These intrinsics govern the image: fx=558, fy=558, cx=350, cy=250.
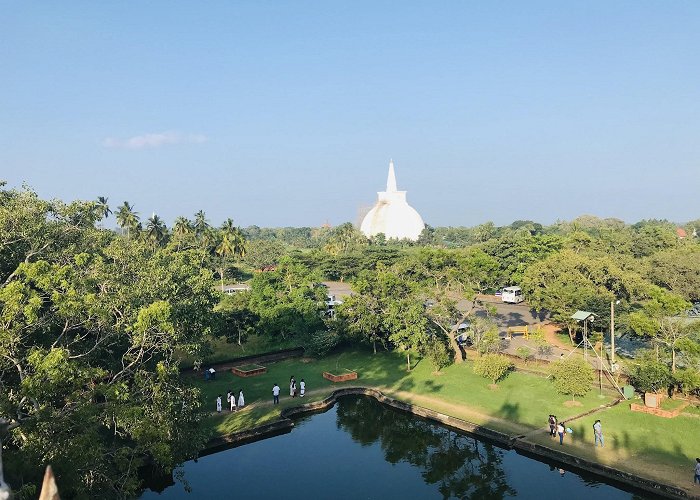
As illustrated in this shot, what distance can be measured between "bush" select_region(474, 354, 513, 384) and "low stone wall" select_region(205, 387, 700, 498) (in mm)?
4230

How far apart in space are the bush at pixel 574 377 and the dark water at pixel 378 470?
4971 millimetres

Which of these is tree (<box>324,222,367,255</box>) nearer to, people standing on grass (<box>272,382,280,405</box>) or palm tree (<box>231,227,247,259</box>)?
palm tree (<box>231,227,247,259</box>)

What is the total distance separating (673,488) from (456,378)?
12935 millimetres

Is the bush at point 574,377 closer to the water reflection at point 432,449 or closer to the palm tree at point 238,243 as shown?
the water reflection at point 432,449

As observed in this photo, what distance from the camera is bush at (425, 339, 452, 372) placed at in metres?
30.4

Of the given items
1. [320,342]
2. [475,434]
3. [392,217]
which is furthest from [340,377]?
[392,217]

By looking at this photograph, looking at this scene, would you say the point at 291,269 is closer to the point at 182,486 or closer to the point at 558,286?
the point at 558,286

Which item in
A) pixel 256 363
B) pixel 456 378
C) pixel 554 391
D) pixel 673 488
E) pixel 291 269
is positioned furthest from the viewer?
pixel 291 269

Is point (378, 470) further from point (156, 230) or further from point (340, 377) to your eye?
point (156, 230)

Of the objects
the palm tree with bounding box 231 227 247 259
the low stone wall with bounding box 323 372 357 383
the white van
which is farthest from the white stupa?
the low stone wall with bounding box 323 372 357 383

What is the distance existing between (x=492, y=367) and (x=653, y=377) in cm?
707

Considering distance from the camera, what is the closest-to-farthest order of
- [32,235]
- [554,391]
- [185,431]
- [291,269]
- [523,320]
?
[185,431] < [32,235] < [554,391] < [291,269] < [523,320]

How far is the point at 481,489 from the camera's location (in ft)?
62.4

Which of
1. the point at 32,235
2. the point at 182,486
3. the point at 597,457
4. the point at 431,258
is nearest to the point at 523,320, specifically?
the point at 431,258
